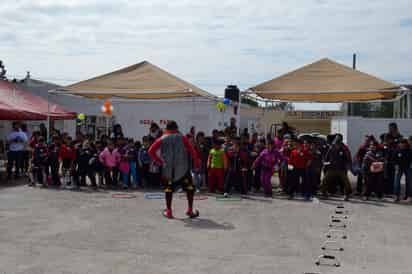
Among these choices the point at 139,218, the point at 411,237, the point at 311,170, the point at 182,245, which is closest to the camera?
the point at 182,245

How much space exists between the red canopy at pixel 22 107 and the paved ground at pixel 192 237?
15.9 feet

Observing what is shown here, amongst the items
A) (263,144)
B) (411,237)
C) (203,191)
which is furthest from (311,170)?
(411,237)

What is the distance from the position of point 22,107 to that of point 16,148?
185cm

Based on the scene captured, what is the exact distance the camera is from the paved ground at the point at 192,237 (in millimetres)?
6445

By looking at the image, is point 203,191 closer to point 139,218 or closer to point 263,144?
point 263,144

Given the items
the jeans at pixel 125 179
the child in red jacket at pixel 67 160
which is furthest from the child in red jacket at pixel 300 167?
the child in red jacket at pixel 67 160

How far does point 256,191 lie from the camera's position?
45.4 ft

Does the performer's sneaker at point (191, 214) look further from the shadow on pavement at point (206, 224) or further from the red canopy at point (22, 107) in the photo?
the red canopy at point (22, 107)

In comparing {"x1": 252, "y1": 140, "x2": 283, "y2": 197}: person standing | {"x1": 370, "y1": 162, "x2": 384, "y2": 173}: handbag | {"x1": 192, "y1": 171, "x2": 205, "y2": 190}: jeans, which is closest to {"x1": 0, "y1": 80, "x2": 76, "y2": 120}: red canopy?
{"x1": 192, "y1": 171, "x2": 205, "y2": 190}: jeans

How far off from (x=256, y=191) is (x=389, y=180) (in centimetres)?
346

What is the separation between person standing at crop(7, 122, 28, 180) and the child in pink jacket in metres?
3.38

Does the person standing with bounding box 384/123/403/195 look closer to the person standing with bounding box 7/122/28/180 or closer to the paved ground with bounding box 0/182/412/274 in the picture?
the paved ground with bounding box 0/182/412/274

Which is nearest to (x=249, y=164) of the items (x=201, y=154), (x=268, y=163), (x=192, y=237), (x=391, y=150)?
(x=268, y=163)

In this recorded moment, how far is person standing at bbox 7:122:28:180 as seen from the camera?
1558 centimetres
